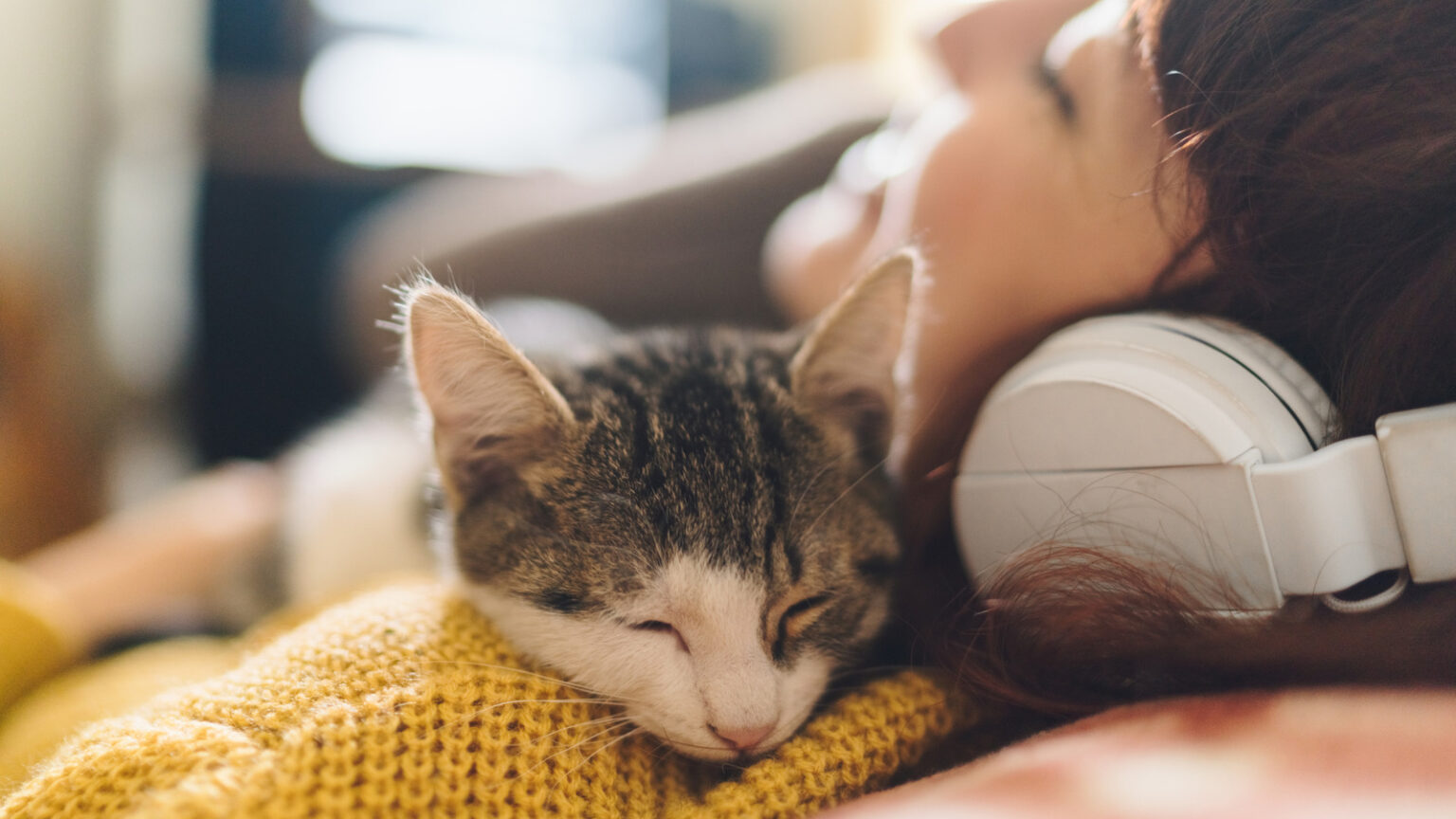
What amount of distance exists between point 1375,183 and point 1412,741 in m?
0.38

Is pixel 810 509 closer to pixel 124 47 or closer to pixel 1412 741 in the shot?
pixel 1412 741

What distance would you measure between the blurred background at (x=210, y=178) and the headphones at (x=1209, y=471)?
1.85 metres

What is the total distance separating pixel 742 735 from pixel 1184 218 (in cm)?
57

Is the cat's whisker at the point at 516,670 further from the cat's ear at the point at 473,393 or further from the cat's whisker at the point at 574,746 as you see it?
the cat's ear at the point at 473,393

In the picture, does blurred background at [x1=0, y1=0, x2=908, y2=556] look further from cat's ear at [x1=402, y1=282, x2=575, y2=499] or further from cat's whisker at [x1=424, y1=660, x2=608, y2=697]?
cat's whisker at [x1=424, y1=660, x2=608, y2=697]

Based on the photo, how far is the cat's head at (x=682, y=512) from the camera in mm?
706

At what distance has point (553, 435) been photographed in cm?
81

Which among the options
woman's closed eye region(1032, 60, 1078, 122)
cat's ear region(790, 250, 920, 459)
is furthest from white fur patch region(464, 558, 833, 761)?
woman's closed eye region(1032, 60, 1078, 122)

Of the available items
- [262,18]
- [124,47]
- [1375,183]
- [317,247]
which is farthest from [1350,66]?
[124,47]

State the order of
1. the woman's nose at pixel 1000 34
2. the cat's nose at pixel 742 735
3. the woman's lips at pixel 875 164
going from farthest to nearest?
1. the woman's lips at pixel 875 164
2. the woman's nose at pixel 1000 34
3. the cat's nose at pixel 742 735

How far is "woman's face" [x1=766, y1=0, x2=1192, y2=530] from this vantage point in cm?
74

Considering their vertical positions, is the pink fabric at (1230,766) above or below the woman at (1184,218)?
below

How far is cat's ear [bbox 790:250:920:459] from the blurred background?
161cm

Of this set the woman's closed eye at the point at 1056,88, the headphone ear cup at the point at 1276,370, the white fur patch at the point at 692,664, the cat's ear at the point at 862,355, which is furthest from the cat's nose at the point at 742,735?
the woman's closed eye at the point at 1056,88
